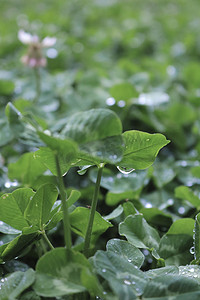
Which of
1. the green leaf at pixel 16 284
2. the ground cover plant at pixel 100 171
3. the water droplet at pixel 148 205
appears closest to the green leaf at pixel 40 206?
the ground cover plant at pixel 100 171

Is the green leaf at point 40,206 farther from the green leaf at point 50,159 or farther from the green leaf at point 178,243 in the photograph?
the green leaf at point 178,243

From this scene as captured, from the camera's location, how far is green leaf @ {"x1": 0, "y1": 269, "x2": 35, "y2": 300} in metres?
0.57

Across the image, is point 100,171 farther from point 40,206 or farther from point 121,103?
point 121,103

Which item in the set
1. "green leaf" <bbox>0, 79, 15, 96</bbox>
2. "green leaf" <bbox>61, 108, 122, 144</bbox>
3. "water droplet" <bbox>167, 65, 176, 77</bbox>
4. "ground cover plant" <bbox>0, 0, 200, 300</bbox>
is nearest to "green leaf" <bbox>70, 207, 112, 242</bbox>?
"ground cover plant" <bbox>0, 0, 200, 300</bbox>

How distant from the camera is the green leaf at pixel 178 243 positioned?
76cm

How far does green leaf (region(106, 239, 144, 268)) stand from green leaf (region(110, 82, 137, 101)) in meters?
0.75

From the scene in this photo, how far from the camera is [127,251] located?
679 millimetres

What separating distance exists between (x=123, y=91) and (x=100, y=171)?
2.50 feet

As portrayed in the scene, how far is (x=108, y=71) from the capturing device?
1.83 meters

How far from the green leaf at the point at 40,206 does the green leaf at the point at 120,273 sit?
0.45 ft

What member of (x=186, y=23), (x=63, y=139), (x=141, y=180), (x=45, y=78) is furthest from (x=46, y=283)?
(x=186, y=23)

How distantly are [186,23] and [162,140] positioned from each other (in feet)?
7.53

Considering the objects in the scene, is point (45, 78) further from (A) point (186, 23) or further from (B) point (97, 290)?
(A) point (186, 23)

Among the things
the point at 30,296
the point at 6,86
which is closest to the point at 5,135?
the point at 6,86
